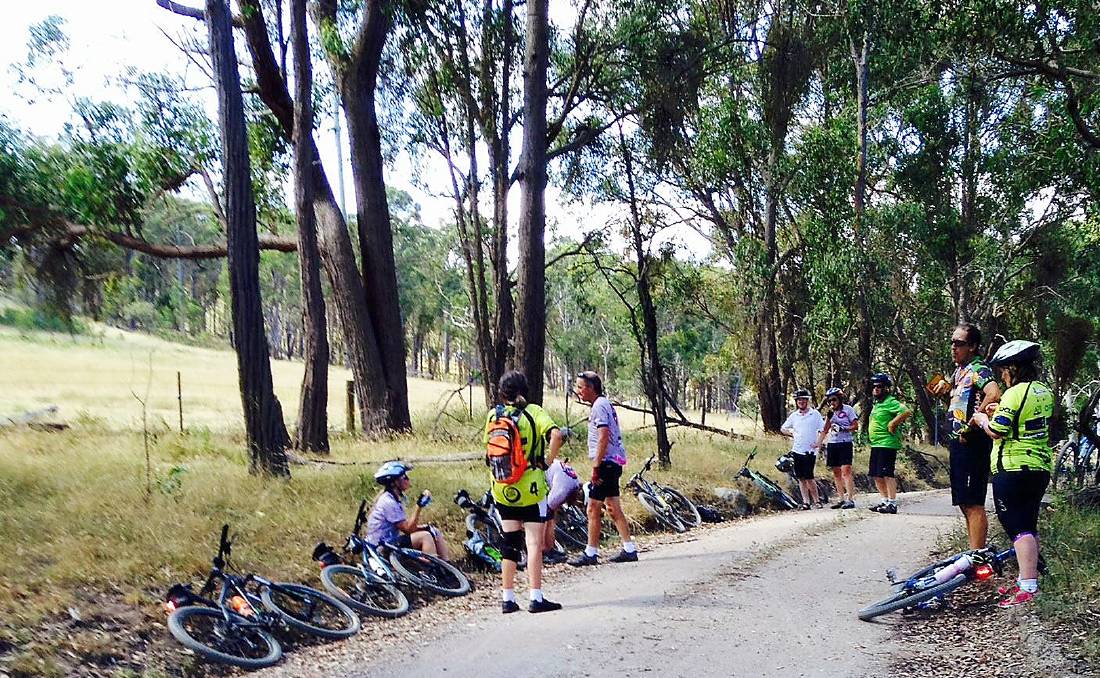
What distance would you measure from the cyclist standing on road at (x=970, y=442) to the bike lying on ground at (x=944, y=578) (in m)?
0.98

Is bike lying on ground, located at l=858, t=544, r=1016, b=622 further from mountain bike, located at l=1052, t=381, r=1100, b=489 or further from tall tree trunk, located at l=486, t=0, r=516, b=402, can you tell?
tall tree trunk, located at l=486, t=0, r=516, b=402

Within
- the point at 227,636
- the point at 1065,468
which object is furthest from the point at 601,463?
the point at 1065,468

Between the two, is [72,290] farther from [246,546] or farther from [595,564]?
[595,564]

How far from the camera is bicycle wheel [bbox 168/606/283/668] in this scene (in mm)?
6539

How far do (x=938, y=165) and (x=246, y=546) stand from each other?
2353 centimetres

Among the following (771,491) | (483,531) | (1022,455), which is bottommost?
(771,491)

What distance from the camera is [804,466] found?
46.5ft

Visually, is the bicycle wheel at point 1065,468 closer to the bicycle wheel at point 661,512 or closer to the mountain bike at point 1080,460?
the mountain bike at point 1080,460

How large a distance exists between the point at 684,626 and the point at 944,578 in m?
1.89

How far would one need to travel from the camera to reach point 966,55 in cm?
1328

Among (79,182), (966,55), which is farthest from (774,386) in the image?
(79,182)

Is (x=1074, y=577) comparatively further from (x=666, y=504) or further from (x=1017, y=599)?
(x=666, y=504)

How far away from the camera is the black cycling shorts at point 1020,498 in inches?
249

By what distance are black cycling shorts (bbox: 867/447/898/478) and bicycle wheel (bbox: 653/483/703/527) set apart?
252 centimetres
